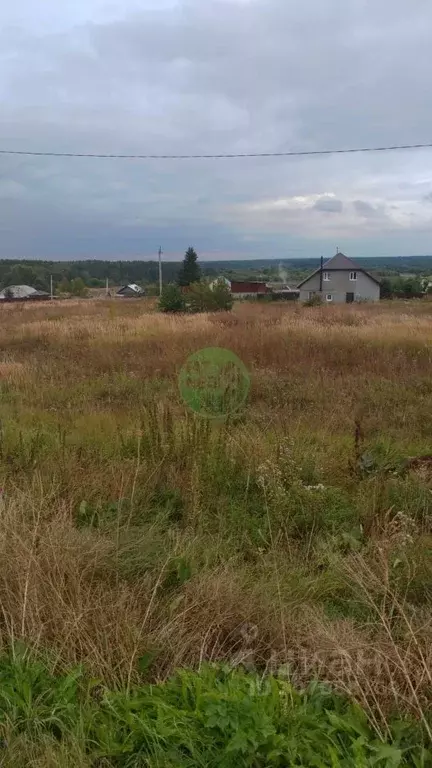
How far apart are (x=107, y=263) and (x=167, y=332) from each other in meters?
109

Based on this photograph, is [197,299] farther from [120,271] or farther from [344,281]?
[120,271]

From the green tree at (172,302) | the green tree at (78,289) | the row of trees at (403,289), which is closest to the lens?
the green tree at (172,302)

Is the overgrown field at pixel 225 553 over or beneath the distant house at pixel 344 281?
beneath

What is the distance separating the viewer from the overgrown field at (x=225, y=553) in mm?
2174

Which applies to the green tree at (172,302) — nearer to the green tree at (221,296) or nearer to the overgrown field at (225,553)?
the green tree at (221,296)

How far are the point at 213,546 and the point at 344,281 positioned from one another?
217 feet

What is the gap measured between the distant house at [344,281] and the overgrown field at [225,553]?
60.3 m

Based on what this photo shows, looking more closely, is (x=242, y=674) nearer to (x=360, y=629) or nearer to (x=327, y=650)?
(x=327, y=650)

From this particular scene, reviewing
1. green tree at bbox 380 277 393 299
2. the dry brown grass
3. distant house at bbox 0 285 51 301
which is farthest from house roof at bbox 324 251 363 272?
the dry brown grass

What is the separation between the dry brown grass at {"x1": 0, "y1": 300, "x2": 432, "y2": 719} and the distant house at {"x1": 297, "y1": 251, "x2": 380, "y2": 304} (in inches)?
2359

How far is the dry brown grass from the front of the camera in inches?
90.9

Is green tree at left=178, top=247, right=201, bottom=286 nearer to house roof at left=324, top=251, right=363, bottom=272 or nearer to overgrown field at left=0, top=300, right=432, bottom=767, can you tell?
house roof at left=324, top=251, right=363, bottom=272

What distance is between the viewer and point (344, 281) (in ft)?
218

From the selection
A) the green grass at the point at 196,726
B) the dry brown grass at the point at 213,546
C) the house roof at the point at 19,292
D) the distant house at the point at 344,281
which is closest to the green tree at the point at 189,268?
the distant house at the point at 344,281
